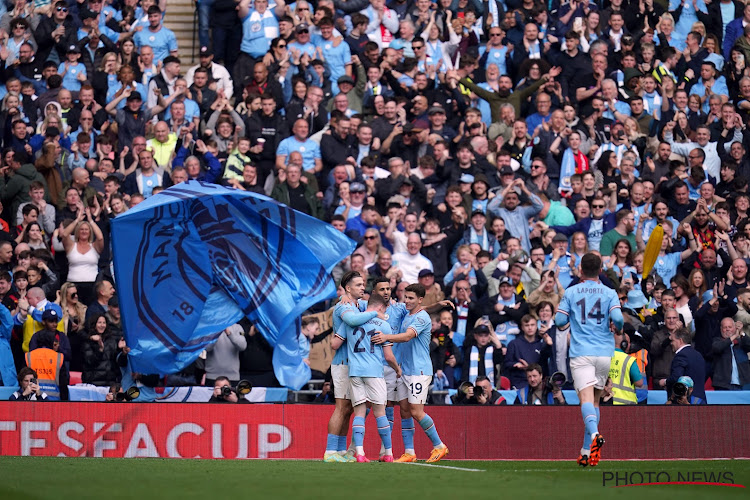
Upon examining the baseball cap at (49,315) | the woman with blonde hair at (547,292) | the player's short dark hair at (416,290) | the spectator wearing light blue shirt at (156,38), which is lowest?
the baseball cap at (49,315)

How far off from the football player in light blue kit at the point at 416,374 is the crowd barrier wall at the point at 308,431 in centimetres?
197

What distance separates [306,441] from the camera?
1606 centimetres

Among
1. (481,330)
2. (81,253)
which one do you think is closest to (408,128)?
(481,330)

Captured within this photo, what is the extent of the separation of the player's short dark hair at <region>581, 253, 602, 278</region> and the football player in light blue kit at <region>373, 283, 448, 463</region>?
182 centimetres

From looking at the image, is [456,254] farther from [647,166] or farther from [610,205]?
[647,166]

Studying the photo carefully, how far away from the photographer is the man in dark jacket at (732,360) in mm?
17797

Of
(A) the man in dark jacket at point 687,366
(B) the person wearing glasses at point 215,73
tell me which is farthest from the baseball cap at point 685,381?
A: (B) the person wearing glasses at point 215,73

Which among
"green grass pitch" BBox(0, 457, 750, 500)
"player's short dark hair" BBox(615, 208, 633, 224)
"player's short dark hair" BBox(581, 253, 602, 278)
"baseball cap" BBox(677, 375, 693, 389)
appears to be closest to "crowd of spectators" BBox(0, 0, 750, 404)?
"player's short dark hair" BBox(615, 208, 633, 224)

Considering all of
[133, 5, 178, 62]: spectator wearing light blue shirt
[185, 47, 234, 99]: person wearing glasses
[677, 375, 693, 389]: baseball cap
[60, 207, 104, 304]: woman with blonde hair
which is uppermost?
[133, 5, 178, 62]: spectator wearing light blue shirt

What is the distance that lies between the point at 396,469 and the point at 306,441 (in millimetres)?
4180

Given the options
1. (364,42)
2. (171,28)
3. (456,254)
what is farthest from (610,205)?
(171,28)

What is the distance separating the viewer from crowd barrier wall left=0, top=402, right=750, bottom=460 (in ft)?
51.7

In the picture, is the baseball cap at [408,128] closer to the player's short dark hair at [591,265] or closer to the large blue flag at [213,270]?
the large blue flag at [213,270]

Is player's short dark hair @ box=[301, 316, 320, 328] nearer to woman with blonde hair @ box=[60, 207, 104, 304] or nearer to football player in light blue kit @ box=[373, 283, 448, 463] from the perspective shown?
woman with blonde hair @ box=[60, 207, 104, 304]
